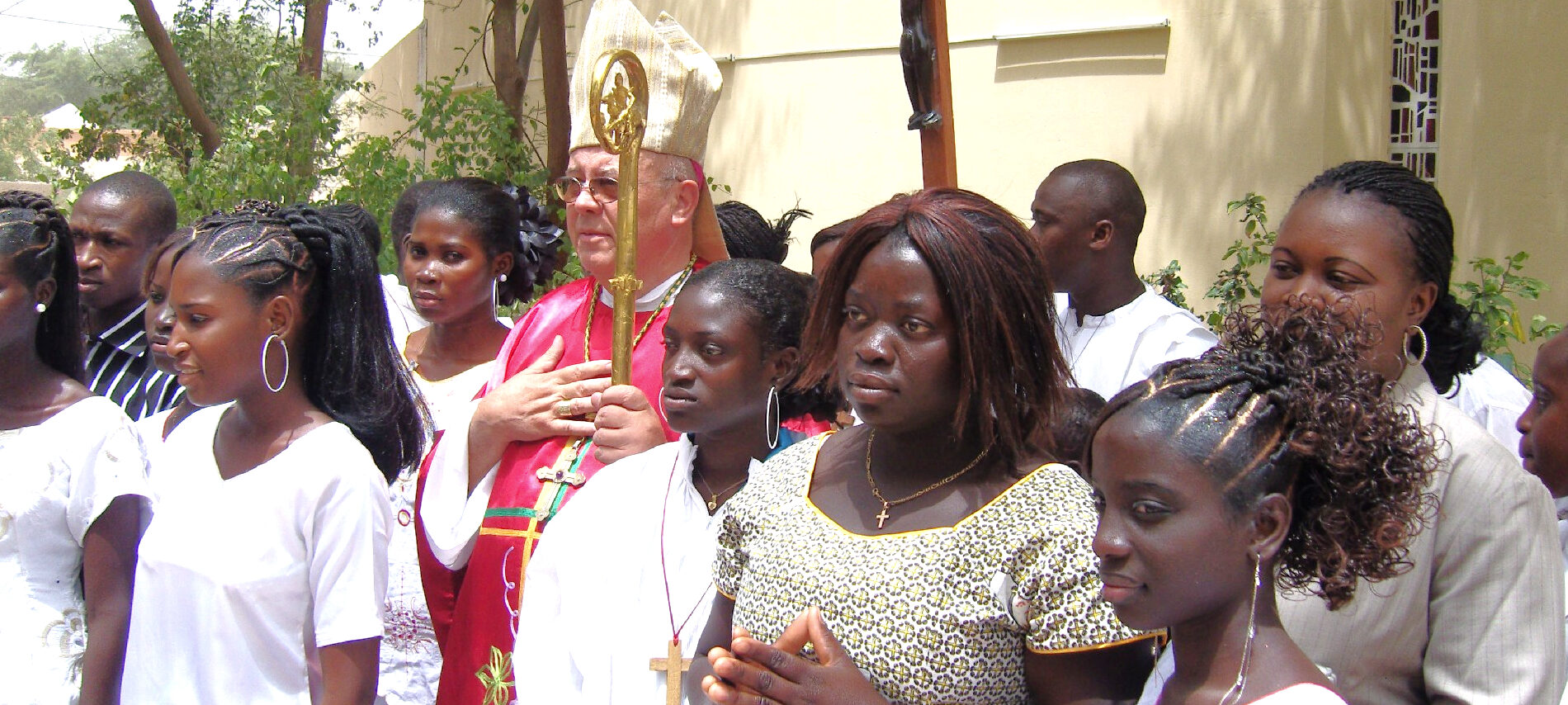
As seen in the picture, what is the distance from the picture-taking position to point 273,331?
2932mm

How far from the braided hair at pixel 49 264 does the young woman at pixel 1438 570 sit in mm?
2642

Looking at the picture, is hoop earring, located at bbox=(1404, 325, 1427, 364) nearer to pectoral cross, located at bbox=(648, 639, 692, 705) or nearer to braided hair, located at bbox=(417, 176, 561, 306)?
pectoral cross, located at bbox=(648, 639, 692, 705)

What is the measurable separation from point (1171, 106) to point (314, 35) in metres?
7.56

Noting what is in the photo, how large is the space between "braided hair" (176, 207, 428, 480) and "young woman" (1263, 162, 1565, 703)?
1.84 metres

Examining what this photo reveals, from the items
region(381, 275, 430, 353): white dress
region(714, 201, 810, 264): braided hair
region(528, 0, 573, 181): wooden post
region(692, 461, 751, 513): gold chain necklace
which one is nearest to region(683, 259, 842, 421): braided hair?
region(692, 461, 751, 513): gold chain necklace

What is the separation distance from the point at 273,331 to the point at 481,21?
1024 centimetres

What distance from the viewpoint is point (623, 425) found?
10.6 ft

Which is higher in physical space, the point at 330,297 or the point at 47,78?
the point at 47,78

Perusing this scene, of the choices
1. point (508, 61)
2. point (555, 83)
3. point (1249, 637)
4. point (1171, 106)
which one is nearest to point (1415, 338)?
point (1249, 637)

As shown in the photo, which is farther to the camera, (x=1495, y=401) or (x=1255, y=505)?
(x=1495, y=401)

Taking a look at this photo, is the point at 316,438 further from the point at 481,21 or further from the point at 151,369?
the point at 481,21

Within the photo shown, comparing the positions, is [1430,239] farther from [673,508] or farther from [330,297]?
[330,297]

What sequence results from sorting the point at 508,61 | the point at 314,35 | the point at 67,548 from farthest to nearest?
the point at 314,35 < the point at 508,61 < the point at 67,548

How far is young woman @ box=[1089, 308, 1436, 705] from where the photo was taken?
192 cm
